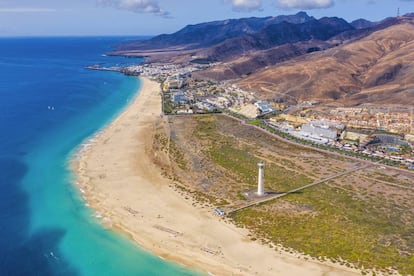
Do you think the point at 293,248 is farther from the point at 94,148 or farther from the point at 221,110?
the point at 221,110

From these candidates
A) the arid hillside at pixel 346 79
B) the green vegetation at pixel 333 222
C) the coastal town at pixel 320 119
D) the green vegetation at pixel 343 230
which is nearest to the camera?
the green vegetation at pixel 343 230

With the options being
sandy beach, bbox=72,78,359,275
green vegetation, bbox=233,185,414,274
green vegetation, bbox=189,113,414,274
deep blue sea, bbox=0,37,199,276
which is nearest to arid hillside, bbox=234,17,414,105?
deep blue sea, bbox=0,37,199,276

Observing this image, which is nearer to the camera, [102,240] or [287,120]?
[102,240]

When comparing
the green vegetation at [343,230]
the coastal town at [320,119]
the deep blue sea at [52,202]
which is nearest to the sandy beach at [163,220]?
the deep blue sea at [52,202]

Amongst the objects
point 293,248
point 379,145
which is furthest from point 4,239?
point 379,145

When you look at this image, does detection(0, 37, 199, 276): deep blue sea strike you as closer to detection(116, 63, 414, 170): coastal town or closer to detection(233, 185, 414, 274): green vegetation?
detection(233, 185, 414, 274): green vegetation

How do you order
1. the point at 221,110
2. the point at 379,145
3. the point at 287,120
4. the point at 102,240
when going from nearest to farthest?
the point at 102,240 → the point at 379,145 → the point at 287,120 → the point at 221,110

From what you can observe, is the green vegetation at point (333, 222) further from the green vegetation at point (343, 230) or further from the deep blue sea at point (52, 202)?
the deep blue sea at point (52, 202)
